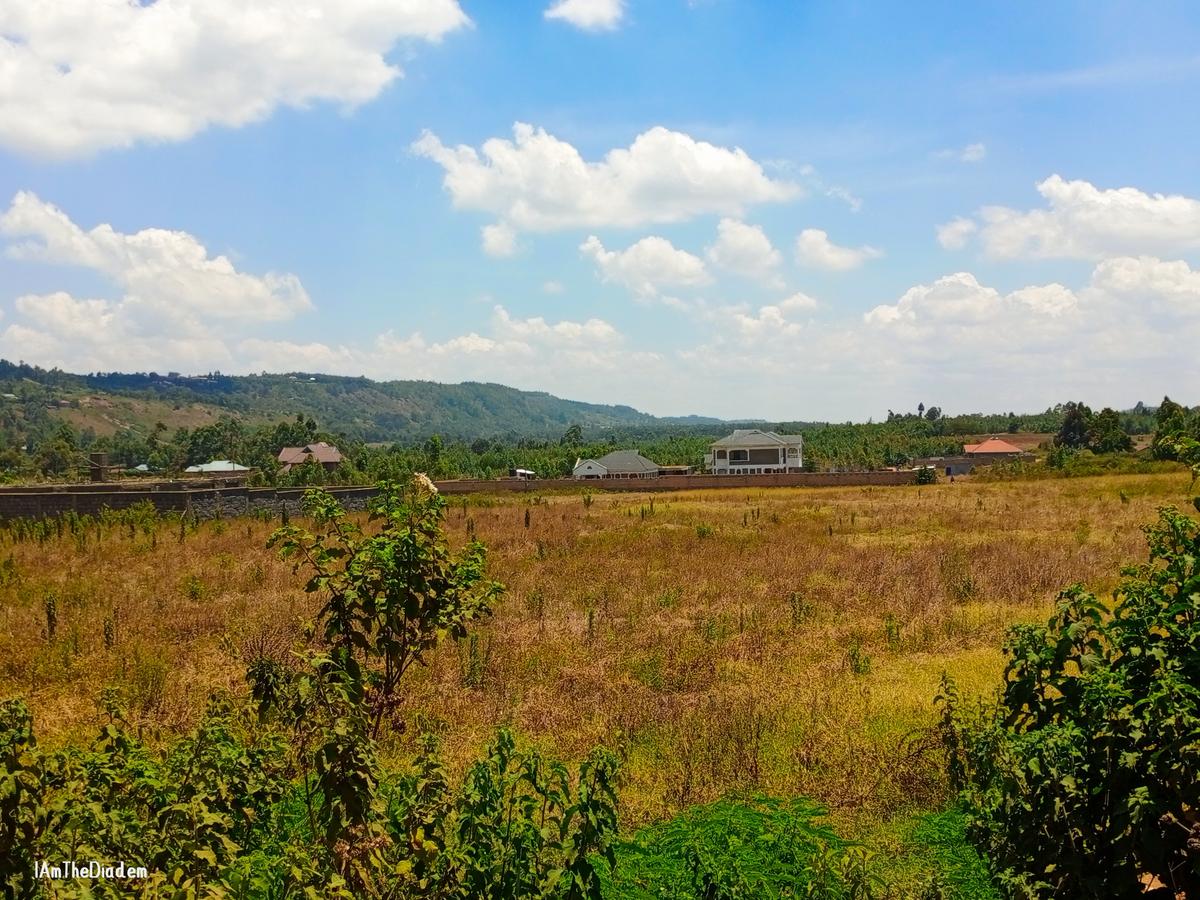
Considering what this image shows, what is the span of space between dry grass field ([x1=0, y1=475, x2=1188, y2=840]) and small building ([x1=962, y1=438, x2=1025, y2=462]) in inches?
2486

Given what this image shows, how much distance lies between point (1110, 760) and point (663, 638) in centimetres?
895

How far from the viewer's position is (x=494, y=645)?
12188 millimetres

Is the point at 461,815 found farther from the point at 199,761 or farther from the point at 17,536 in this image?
the point at 17,536

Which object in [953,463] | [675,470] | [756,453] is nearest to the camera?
[756,453]

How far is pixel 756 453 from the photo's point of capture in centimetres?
7256

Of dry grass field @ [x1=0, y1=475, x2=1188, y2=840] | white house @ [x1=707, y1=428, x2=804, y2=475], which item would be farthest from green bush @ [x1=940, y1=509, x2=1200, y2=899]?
white house @ [x1=707, y1=428, x2=804, y2=475]

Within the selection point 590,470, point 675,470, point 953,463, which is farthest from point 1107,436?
point 590,470

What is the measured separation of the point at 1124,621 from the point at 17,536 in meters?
28.4

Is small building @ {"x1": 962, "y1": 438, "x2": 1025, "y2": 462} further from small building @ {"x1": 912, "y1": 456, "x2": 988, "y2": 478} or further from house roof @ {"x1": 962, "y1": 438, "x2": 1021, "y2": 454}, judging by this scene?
small building @ {"x1": 912, "y1": 456, "x2": 988, "y2": 478}

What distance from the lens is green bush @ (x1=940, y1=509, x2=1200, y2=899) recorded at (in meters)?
3.49

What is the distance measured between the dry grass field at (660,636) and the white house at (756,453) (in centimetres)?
4607

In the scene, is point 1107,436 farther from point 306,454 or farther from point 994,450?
point 306,454

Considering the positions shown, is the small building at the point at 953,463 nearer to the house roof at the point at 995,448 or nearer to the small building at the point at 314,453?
the house roof at the point at 995,448

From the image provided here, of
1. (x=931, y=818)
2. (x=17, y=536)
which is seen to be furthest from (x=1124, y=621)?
(x=17, y=536)
